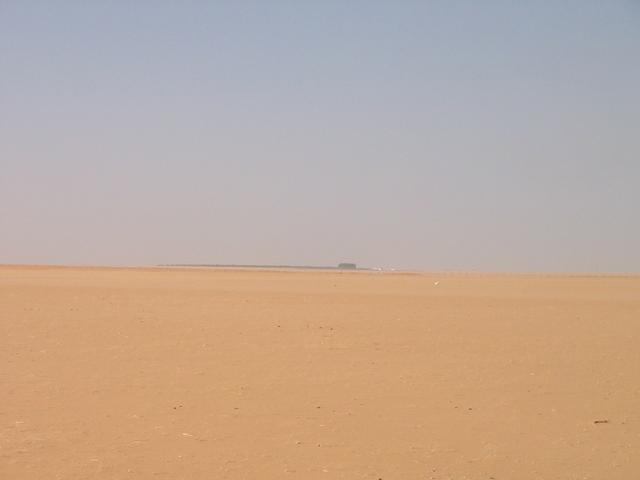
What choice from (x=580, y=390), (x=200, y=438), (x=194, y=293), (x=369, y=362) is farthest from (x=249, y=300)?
(x=200, y=438)

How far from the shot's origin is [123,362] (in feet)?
39.3

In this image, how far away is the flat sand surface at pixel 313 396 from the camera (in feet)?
24.4

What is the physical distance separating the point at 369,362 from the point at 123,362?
132 inches

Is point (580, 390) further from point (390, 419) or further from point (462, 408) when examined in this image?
point (390, 419)

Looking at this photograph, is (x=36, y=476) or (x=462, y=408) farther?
(x=462, y=408)

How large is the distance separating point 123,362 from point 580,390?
5924 millimetres

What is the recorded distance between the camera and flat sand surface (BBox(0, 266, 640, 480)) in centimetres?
745

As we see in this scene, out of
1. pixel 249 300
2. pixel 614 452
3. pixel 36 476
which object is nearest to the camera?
pixel 36 476

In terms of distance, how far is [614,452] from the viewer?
315 inches

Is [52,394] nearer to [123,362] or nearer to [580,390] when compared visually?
[123,362]

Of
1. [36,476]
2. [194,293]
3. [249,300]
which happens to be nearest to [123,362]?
[36,476]

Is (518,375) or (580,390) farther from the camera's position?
(518,375)

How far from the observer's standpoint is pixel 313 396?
32.9 ft

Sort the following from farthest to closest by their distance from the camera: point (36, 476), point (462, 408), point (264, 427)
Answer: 1. point (462, 408)
2. point (264, 427)
3. point (36, 476)
